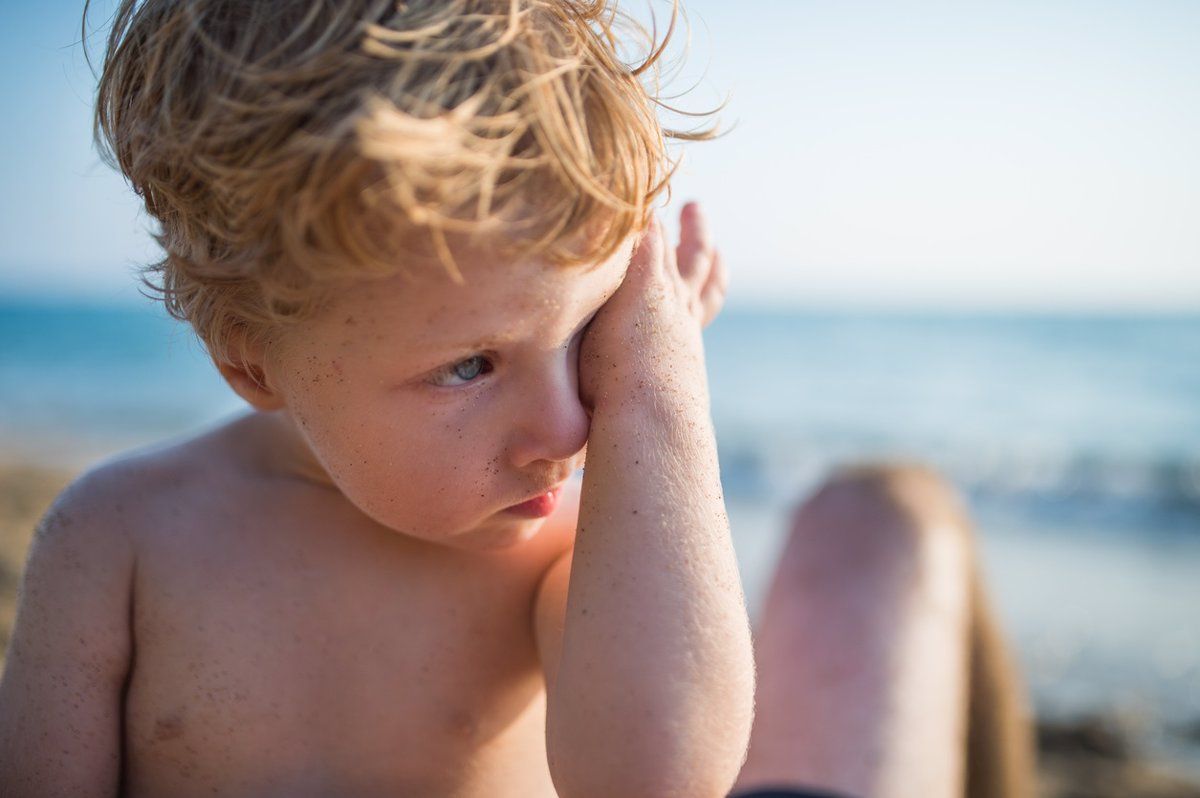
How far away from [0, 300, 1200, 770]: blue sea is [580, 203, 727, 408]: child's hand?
0.69 meters

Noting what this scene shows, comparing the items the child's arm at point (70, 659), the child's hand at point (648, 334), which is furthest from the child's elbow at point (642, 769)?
the child's arm at point (70, 659)

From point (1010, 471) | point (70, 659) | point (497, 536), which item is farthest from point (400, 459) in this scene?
point (1010, 471)

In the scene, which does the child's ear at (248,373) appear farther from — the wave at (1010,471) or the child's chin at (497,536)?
the wave at (1010,471)

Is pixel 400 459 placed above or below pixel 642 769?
above

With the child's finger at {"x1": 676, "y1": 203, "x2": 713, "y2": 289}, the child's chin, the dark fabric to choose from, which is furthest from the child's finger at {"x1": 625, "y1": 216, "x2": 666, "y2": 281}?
the dark fabric

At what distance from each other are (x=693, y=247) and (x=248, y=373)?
32.4 inches

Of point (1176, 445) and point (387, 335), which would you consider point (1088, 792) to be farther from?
point (1176, 445)

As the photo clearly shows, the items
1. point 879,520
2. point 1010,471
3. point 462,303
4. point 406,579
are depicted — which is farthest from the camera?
point 1010,471

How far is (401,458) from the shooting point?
139 centimetres

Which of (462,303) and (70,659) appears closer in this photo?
(462,303)

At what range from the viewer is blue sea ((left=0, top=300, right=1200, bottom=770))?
638cm

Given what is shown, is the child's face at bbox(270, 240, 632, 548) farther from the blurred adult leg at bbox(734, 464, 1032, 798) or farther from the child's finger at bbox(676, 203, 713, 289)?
the blurred adult leg at bbox(734, 464, 1032, 798)

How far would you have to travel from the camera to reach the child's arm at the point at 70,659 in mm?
1527

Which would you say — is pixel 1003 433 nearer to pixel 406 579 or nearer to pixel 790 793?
pixel 790 793
